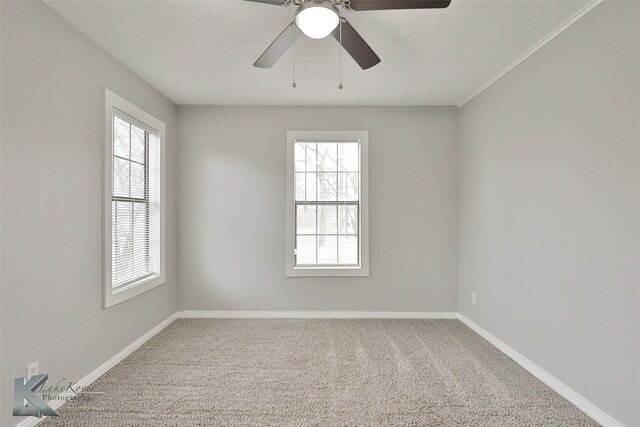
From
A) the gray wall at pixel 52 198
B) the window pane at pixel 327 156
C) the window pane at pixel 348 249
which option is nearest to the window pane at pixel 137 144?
the gray wall at pixel 52 198

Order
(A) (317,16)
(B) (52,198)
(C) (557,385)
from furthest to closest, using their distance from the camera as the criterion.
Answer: (C) (557,385) → (B) (52,198) → (A) (317,16)

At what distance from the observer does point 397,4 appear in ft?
5.74

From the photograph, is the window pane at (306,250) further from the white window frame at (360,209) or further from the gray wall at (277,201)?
the gray wall at (277,201)

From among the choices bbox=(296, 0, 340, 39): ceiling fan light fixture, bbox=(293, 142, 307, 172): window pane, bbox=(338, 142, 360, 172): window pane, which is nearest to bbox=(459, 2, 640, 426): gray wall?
bbox=(338, 142, 360, 172): window pane

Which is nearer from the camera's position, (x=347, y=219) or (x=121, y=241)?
(x=121, y=241)

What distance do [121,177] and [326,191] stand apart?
7.08 ft

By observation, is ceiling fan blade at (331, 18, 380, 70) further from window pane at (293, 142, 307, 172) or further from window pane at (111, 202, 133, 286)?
window pane at (111, 202, 133, 286)

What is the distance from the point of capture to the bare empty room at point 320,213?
205 centimetres

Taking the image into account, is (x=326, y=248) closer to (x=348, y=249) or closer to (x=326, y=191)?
(x=348, y=249)

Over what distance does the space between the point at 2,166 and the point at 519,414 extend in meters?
3.35

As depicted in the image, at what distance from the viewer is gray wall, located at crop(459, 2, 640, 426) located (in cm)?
196

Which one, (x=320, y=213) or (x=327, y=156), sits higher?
(x=327, y=156)

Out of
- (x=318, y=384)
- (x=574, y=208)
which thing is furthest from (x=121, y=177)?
(x=574, y=208)

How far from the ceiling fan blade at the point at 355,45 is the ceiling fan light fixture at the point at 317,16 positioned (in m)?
0.18
